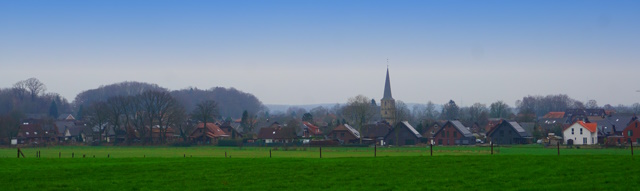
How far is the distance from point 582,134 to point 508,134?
10.7 meters

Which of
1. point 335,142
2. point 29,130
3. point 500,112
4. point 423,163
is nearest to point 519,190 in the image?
point 423,163

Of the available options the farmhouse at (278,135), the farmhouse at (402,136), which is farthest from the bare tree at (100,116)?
the farmhouse at (402,136)

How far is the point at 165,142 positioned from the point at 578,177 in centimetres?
10084

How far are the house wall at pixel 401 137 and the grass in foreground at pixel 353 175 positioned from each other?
80.2 meters

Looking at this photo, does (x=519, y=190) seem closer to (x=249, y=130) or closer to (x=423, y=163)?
(x=423, y=163)

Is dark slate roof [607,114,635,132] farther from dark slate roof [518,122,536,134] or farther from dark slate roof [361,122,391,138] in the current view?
dark slate roof [361,122,391,138]

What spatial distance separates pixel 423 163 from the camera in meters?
31.5

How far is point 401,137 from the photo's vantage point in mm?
114938

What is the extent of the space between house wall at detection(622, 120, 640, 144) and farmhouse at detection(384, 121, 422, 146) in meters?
28.4

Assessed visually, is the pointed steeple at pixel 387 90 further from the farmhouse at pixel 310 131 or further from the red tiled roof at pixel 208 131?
the red tiled roof at pixel 208 131

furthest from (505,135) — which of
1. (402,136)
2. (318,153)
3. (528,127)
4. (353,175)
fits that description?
(353,175)

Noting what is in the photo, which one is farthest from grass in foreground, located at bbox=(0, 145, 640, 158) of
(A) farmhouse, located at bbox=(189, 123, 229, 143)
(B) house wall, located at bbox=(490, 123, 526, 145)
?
(A) farmhouse, located at bbox=(189, 123, 229, 143)

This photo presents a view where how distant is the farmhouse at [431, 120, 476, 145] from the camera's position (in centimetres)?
11325

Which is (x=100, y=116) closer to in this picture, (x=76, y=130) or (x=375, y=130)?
(x=76, y=130)
